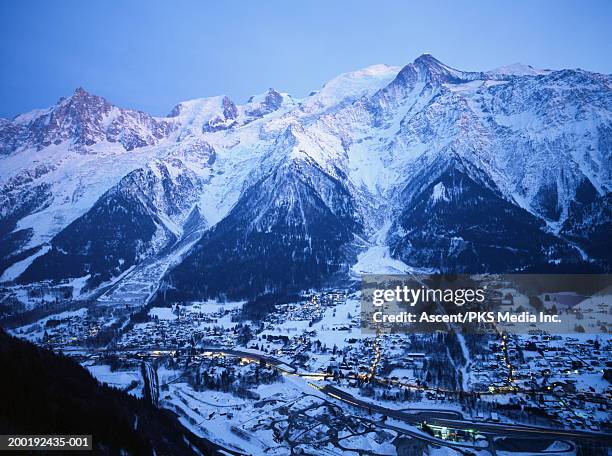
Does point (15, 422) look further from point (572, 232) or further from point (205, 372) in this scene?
point (572, 232)

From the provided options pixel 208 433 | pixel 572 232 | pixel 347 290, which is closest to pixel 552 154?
pixel 572 232

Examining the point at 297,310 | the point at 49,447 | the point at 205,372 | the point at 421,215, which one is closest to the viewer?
the point at 49,447

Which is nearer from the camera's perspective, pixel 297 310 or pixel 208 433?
pixel 208 433

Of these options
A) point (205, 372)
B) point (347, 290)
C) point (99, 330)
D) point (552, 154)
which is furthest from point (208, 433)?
point (552, 154)

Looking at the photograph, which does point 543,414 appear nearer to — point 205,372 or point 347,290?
point 205,372

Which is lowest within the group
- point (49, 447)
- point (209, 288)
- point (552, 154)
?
point (49, 447)

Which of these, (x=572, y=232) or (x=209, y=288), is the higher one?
(x=572, y=232)

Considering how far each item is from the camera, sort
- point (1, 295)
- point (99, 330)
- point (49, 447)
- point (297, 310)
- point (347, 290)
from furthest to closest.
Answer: point (1, 295) < point (347, 290) < point (297, 310) < point (99, 330) < point (49, 447)

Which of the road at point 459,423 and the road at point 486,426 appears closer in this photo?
the road at point 486,426

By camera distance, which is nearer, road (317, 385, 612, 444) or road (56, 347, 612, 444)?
road (317, 385, 612, 444)

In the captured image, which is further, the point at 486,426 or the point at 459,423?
the point at 459,423
